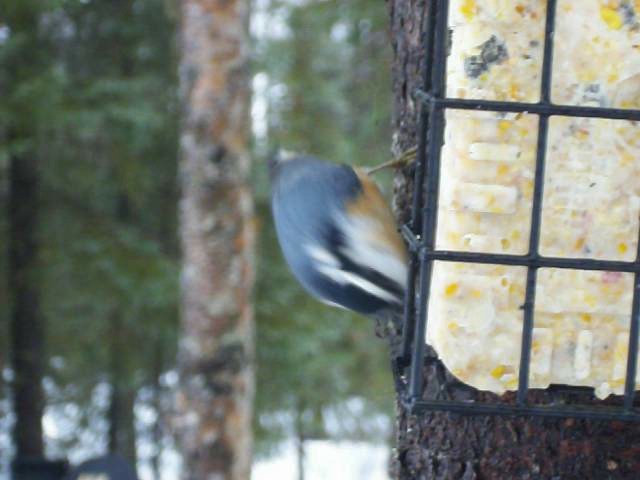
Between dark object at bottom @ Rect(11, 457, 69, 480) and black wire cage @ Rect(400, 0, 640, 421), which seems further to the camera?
dark object at bottom @ Rect(11, 457, 69, 480)

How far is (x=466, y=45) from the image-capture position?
71.9 inches

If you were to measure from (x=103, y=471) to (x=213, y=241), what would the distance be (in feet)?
5.46

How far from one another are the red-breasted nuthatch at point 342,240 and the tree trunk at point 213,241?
138 inches

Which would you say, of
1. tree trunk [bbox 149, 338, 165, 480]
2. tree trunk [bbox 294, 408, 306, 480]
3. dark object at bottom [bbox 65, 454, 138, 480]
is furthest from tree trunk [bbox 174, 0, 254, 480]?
tree trunk [bbox 294, 408, 306, 480]

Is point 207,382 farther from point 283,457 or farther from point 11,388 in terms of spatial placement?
point 283,457

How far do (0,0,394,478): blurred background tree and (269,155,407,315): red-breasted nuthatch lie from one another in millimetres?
5446

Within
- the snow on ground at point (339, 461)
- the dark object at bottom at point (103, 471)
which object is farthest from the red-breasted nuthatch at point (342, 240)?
the snow on ground at point (339, 461)

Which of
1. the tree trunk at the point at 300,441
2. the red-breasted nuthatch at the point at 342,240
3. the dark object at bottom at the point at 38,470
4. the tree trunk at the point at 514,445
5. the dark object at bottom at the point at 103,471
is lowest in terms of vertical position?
the tree trunk at the point at 300,441

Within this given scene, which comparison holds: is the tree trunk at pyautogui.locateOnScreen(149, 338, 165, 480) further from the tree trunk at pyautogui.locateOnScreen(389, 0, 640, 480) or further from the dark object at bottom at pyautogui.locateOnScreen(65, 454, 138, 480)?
the tree trunk at pyautogui.locateOnScreen(389, 0, 640, 480)

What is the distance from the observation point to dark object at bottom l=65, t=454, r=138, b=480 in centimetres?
460

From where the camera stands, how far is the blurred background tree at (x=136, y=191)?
864 centimetres

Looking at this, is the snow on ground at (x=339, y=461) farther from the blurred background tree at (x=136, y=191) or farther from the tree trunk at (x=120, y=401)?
the tree trunk at (x=120, y=401)

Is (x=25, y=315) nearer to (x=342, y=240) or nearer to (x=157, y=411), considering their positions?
(x=157, y=411)

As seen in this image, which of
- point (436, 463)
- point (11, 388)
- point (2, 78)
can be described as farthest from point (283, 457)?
point (436, 463)
